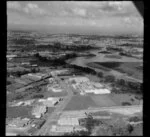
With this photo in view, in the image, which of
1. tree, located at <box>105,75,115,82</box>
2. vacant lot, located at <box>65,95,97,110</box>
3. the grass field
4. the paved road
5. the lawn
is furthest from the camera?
the grass field

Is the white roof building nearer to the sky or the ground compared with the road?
nearer to the ground

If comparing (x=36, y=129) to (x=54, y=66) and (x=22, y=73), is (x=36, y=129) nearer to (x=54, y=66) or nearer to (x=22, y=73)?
(x=22, y=73)

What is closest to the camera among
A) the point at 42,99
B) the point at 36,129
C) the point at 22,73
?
the point at 36,129

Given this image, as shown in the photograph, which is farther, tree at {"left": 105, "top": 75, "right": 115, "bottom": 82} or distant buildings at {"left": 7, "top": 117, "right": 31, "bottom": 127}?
tree at {"left": 105, "top": 75, "right": 115, "bottom": 82}

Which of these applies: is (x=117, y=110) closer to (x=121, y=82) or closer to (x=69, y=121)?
(x=69, y=121)

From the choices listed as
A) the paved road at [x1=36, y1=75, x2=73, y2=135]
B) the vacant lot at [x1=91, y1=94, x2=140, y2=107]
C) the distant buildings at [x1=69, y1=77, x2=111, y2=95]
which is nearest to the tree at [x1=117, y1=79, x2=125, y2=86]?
the distant buildings at [x1=69, y1=77, x2=111, y2=95]

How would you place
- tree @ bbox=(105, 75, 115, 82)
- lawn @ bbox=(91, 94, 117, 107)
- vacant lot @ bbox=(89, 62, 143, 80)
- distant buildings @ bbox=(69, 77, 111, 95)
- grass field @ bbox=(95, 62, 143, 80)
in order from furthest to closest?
vacant lot @ bbox=(89, 62, 143, 80), grass field @ bbox=(95, 62, 143, 80), tree @ bbox=(105, 75, 115, 82), distant buildings @ bbox=(69, 77, 111, 95), lawn @ bbox=(91, 94, 117, 107)

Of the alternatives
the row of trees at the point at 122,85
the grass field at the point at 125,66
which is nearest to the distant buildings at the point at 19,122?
the row of trees at the point at 122,85

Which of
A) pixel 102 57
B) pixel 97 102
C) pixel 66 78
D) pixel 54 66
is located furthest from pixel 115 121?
pixel 102 57

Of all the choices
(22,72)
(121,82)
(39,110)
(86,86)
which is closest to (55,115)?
(39,110)

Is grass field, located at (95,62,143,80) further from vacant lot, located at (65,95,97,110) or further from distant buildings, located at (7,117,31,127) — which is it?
distant buildings, located at (7,117,31,127)
